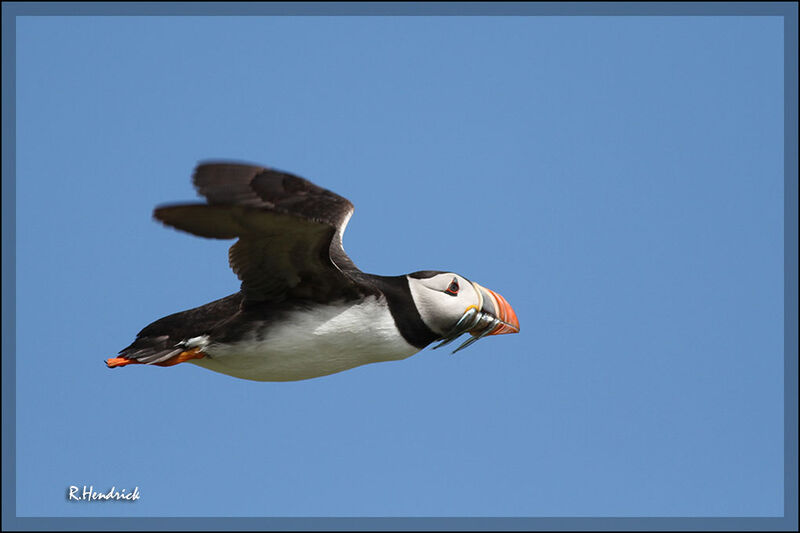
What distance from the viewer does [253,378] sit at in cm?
686

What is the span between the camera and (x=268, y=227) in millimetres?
5910

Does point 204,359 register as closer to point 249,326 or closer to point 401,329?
point 249,326

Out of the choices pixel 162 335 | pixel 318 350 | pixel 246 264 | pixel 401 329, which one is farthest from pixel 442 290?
pixel 162 335

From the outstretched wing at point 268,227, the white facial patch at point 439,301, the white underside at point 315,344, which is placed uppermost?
the outstretched wing at point 268,227

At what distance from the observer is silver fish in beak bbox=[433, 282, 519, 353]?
6914 millimetres

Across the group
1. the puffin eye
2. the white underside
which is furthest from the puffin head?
the white underside

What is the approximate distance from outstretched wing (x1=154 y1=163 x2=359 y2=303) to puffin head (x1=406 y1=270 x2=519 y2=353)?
59 cm

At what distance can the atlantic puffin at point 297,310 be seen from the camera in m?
6.10

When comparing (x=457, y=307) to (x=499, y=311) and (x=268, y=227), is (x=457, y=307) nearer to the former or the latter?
(x=499, y=311)

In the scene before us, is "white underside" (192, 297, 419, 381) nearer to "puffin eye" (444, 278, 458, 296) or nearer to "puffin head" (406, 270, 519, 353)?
"puffin head" (406, 270, 519, 353)

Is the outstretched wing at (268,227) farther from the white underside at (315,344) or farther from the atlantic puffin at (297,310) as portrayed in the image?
the white underside at (315,344)

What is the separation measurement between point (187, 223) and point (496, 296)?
2636 mm

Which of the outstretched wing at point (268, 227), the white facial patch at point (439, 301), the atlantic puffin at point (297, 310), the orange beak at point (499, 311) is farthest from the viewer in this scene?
the orange beak at point (499, 311)

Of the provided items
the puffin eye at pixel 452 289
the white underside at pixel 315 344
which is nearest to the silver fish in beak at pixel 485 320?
the puffin eye at pixel 452 289
